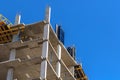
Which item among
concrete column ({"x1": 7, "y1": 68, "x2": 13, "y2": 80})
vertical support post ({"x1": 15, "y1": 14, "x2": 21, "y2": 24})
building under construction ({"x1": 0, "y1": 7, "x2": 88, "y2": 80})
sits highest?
vertical support post ({"x1": 15, "y1": 14, "x2": 21, "y2": 24})

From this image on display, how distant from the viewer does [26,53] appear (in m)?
73.8

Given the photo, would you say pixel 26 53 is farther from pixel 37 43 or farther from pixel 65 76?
pixel 65 76

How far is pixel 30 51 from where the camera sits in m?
73.9

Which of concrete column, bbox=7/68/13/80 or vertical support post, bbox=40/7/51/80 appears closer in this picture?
vertical support post, bbox=40/7/51/80

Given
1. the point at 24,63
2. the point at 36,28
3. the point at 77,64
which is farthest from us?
the point at 77,64

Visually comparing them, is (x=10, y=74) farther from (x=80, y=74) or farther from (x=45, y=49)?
(x=80, y=74)

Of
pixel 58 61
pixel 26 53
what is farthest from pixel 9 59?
pixel 58 61

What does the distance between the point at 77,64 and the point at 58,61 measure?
9920 millimetres

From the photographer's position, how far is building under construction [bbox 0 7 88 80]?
230ft

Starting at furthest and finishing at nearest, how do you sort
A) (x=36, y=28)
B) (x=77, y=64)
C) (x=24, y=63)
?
(x=77, y=64), (x=36, y=28), (x=24, y=63)

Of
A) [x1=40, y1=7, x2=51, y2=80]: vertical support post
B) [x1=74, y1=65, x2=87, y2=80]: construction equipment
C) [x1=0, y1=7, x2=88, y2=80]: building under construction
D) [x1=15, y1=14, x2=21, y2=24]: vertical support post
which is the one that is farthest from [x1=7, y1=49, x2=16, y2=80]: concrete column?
[x1=74, y1=65, x2=87, y2=80]: construction equipment

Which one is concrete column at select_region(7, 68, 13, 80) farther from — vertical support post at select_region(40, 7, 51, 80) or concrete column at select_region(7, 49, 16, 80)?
vertical support post at select_region(40, 7, 51, 80)

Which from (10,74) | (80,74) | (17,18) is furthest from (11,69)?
(80,74)

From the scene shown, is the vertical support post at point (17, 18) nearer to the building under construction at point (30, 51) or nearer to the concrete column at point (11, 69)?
the building under construction at point (30, 51)
